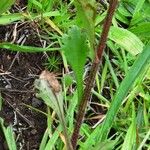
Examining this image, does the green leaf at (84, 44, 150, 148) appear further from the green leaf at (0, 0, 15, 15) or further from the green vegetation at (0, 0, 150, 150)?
the green leaf at (0, 0, 15, 15)

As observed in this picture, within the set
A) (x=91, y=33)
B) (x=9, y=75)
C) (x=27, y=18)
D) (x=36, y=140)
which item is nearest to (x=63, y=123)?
(x=91, y=33)

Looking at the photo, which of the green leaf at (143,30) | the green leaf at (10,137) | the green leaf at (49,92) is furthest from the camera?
the green leaf at (143,30)

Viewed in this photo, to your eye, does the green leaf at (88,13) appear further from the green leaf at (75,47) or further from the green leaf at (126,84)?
the green leaf at (126,84)

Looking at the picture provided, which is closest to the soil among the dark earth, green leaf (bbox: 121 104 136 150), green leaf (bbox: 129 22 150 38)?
the dark earth

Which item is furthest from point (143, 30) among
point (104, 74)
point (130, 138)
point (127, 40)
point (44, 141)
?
point (44, 141)

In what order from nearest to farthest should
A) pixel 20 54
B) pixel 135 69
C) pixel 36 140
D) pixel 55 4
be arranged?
1. pixel 135 69
2. pixel 36 140
3. pixel 20 54
4. pixel 55 4

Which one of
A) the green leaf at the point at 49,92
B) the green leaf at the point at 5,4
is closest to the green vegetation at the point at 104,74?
the green leaf at the point at 5,4

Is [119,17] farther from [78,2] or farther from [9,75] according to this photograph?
[78,2]

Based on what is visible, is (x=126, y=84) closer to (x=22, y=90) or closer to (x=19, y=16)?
Result: (x=22, y=90)
